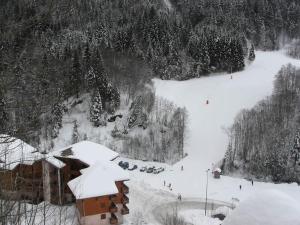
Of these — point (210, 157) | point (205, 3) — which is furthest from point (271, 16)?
point (210, 157)

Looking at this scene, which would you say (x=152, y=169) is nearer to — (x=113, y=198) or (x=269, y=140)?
(x=269, y=140)

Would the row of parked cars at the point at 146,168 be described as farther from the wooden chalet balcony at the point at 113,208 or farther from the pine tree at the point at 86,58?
the pine tree at the point at 86,58

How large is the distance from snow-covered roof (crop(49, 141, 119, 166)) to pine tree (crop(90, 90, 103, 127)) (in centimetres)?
1593

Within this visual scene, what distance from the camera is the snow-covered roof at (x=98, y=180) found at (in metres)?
30.7

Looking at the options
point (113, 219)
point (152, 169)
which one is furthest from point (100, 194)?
point (152, 169)

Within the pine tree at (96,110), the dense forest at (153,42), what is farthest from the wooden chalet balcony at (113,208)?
the pine tree at (96,110)

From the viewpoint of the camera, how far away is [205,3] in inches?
3236

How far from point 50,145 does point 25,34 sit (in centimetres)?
4520

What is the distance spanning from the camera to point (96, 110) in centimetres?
5259

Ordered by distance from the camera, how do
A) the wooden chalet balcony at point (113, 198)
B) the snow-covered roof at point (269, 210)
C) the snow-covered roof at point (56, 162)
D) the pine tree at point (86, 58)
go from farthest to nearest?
the pine tree at point (86, 58)
the snow-covered roof at point (56, 162)
the wooden chalet balcony at point (113, 198)
the snow-covered roof at point (269, 210)

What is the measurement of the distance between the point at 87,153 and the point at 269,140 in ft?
73.3

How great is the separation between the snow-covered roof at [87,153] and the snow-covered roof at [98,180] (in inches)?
71.3

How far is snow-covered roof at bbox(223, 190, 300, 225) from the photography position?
4.84 meters

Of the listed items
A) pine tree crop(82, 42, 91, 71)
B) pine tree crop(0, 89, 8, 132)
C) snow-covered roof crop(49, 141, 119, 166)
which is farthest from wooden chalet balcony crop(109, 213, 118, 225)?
pine tree crop(82, 42, 91, 71)
